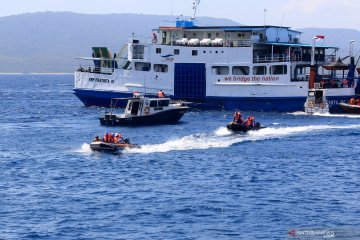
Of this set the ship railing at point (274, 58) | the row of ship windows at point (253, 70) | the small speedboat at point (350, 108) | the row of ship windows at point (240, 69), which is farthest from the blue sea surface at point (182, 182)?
the ship railing at point (274, 58)

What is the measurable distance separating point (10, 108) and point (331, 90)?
1861 inches

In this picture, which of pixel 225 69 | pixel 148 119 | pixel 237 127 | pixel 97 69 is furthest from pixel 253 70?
pixel 237 127

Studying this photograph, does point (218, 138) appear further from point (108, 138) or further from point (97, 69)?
point (97, 69)

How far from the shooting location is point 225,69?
3848 inches

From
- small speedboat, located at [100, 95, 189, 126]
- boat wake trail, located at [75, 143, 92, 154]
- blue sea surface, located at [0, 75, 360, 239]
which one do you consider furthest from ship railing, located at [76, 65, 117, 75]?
boat wake trail, located at [75, 143, 92, 154]

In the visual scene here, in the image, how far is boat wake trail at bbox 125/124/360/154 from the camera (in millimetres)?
63500

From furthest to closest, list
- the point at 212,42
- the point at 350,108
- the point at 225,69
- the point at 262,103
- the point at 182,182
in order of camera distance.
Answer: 1. the point at 212,42
2. the point at 225,69
3. the point at 262,103
4. the point at 350,108
5. the point at 182,182

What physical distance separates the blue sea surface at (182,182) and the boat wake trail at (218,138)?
4.3 inches

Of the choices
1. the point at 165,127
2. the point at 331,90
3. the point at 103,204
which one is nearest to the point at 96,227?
the point at 103,204

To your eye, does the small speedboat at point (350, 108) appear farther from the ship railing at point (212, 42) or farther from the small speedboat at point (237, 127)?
the small speedboat at point (237, 127)

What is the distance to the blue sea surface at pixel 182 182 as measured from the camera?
38.4 metres

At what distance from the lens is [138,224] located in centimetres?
3878

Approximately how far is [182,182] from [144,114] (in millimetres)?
32275

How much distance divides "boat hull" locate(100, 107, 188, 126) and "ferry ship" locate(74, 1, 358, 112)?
1394 cm
